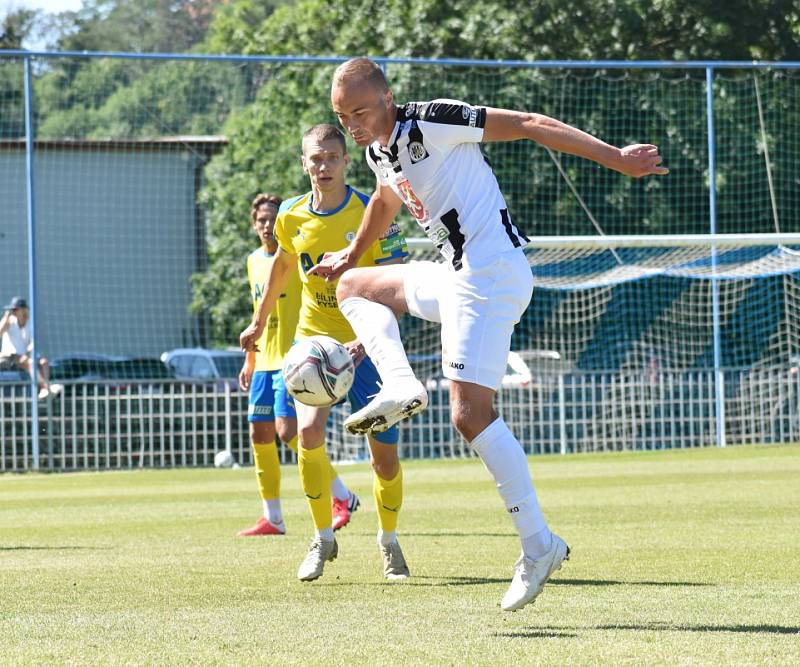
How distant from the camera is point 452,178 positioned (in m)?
6.10

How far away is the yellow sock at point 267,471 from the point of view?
10602mm

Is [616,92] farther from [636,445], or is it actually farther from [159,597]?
[159,597]

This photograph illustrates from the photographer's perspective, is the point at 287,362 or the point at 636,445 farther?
the point at 636,445

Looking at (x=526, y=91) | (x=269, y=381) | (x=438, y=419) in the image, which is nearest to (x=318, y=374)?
(x=269, y=381)

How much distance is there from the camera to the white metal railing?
1970 cm

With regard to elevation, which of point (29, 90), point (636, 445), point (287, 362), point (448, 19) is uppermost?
point (448, 19)

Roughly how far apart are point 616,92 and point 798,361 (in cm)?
629

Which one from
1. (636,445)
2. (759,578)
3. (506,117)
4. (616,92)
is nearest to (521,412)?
(636,445)

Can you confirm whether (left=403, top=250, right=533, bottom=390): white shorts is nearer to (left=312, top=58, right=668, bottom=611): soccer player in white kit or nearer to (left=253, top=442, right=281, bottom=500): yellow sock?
(left=312, top=58, right=668, bottom=611): soccer player in white kit

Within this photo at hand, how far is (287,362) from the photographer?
6660 millimetres

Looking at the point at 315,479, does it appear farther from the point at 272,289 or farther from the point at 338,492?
the point at 338,492

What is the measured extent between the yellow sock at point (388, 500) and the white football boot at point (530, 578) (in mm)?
2035

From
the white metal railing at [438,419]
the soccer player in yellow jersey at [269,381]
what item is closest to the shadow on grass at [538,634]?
the soccer player in yellow jersey at [269,381]

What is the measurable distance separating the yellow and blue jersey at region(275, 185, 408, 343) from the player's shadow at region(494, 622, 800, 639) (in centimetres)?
309
